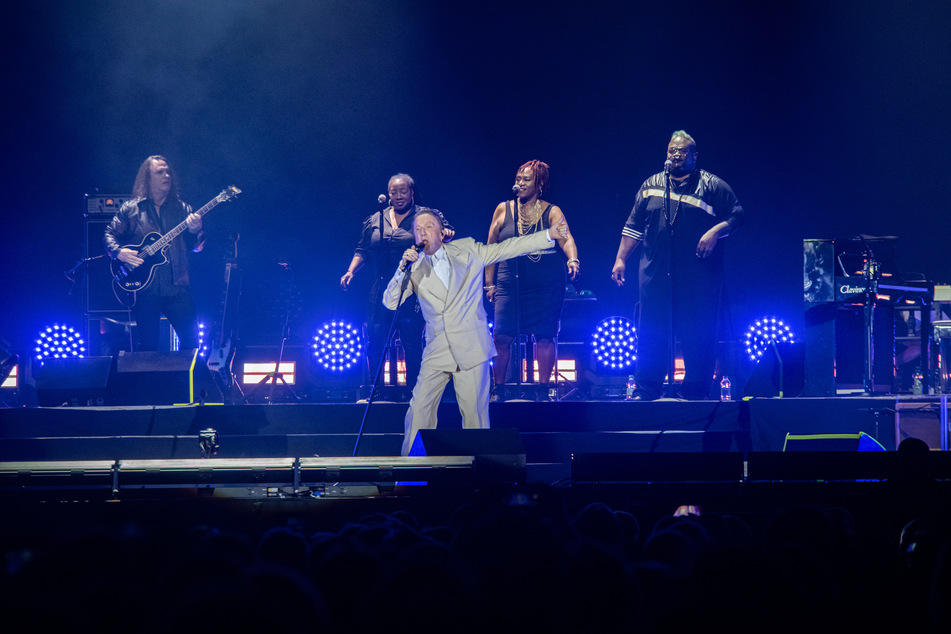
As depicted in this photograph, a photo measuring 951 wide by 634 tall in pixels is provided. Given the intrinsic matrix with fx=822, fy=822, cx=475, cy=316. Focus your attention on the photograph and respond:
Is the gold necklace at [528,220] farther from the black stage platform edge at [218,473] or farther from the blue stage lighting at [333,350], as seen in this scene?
the black stage platform edge at [218,473]

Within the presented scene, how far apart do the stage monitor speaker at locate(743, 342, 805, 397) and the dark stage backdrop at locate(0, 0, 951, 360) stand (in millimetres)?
2501

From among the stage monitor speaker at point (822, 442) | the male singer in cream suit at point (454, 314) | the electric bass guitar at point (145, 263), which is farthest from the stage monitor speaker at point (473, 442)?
the electric bass guitar at point (145, 263)

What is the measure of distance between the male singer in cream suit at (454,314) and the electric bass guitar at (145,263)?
3.36m

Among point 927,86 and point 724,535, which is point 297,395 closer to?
point 724,535

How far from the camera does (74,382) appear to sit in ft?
25.5

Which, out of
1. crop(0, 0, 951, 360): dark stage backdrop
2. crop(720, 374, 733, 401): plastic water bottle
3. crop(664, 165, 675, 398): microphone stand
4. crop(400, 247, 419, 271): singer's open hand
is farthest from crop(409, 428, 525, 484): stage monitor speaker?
crop(0, 0, 951, 360): dark stage backdrop

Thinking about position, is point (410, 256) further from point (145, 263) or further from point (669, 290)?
point (145, 263)

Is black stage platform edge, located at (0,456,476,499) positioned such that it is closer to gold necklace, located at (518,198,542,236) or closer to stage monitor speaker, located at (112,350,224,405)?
stage monitor speaker, located at (112,350,224,405)

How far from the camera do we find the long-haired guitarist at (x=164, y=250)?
841 centimetres

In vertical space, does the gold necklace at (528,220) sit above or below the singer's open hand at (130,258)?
→ above

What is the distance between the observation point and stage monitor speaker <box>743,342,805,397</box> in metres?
7.84

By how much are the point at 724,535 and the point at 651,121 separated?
26.9 feet

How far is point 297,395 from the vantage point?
9086 mm

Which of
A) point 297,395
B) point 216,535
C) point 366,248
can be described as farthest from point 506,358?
point 216,535
